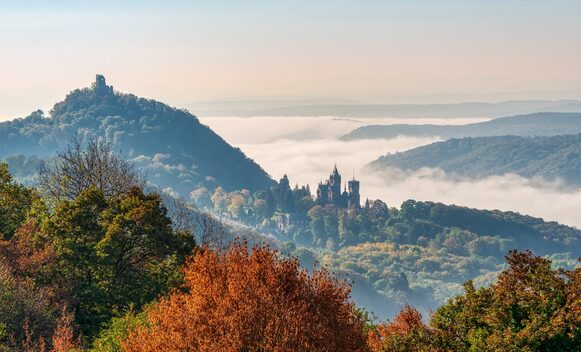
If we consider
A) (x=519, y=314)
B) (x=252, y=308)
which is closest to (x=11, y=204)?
(x=252, y=308)

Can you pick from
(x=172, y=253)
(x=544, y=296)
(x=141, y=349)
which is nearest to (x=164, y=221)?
(x=172, y=253)

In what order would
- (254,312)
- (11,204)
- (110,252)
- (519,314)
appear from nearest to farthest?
(254,312) < (519,314) < (110,252) < (11,204)

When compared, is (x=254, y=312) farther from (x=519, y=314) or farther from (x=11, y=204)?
(x=11, y=204)

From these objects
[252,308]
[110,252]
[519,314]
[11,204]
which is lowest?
[110,252]

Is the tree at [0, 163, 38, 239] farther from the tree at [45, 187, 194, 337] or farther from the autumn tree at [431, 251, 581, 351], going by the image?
the autumn tree at [431, 251, 581, 351]

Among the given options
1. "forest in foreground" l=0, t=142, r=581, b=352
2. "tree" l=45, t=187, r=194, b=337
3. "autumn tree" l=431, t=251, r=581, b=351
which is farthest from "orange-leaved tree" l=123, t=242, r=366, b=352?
"tree" l=45, t=187, r=194, b=337

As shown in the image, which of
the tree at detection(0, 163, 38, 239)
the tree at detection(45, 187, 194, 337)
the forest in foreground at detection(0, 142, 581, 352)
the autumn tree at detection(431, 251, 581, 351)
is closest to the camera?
the autumn tree at detection(431, 251, 581, 351)

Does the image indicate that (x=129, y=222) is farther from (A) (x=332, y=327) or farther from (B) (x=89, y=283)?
(A) (x=332, y=327)

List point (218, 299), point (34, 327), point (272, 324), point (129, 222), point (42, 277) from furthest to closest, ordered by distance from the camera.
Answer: point (129, 222) → point (42, 277) → point (34, 327) → point (218, 299) → point (272, 324)

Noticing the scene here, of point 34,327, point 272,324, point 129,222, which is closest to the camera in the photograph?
point 272,324
